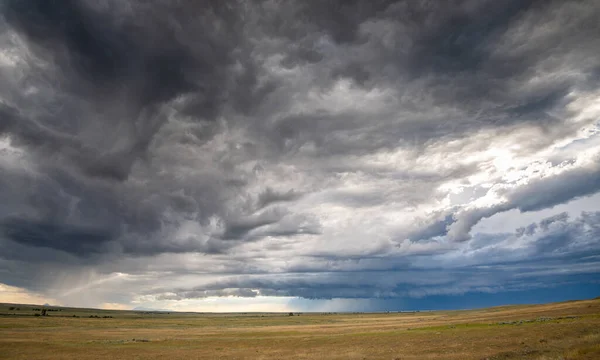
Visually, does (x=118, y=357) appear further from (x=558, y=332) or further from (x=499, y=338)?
(x=558, y=332)

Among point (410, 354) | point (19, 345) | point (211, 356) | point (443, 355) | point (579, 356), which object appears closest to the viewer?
point (579, 356)

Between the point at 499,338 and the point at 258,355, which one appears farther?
the point at 258,355

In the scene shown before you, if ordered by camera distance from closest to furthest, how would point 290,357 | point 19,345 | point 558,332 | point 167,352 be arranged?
point 558,332, point 290,357, point 167,352, point 19,345

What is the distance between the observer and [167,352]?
56.4 m

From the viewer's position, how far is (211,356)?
5062 centimetres

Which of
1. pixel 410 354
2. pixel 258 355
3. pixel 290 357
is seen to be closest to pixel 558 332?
pixel 410 354

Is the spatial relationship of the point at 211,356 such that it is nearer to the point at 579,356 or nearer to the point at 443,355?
the point at 443,355

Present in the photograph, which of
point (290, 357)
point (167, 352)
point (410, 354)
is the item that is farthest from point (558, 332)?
point (167, 352)

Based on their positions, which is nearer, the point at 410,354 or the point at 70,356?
the point at 410,354

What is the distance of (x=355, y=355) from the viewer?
4466 cm

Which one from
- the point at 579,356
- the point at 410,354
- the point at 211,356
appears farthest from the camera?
the point at 211,356

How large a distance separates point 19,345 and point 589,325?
293 feet

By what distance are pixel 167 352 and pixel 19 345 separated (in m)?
30.0

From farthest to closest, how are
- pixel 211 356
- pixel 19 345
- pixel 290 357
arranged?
pixel 19 345 → pixel 211 356 → pixel 290 357
